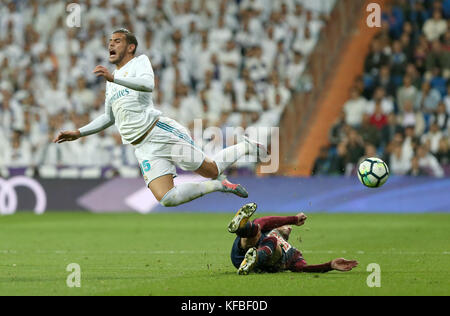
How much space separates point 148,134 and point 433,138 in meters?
10.8

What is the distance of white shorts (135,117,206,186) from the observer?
10.0 m

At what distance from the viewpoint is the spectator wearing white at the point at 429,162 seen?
1908 centimetres

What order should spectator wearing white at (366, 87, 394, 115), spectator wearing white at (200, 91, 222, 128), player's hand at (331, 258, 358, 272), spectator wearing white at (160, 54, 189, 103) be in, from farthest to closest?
1. spectator wearing white at (160, 54, 189, 103)
2. spectator wearing white at (366, 87, 394, 115)
3. spectator wearing white at (200, 91, 222, 128)
4. player's hand at (331, 258, 358, 272)

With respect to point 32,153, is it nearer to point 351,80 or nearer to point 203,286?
point 351,80

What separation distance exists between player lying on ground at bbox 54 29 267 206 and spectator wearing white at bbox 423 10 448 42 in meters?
12.9

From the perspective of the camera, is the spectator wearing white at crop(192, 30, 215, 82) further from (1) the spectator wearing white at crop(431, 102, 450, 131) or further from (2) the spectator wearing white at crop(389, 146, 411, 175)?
(1) the spectator wearing white at crop(431, 102, 450, 131)

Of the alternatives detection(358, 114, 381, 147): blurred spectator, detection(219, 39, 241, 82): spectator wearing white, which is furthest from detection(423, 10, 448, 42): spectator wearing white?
detection(219, 39, 241, 82): spectator wearing white

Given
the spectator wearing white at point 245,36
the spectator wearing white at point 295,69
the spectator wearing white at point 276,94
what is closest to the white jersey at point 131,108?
the spectator wearing white at point 276,94

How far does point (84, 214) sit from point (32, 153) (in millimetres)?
1889

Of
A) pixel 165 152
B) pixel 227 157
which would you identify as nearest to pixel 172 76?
pixel 227 157

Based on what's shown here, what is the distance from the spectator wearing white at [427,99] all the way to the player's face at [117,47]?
1181 centimetres

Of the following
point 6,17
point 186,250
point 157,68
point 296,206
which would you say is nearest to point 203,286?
point 186,250

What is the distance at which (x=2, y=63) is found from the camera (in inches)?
878

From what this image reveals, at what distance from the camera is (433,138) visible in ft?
63.7
